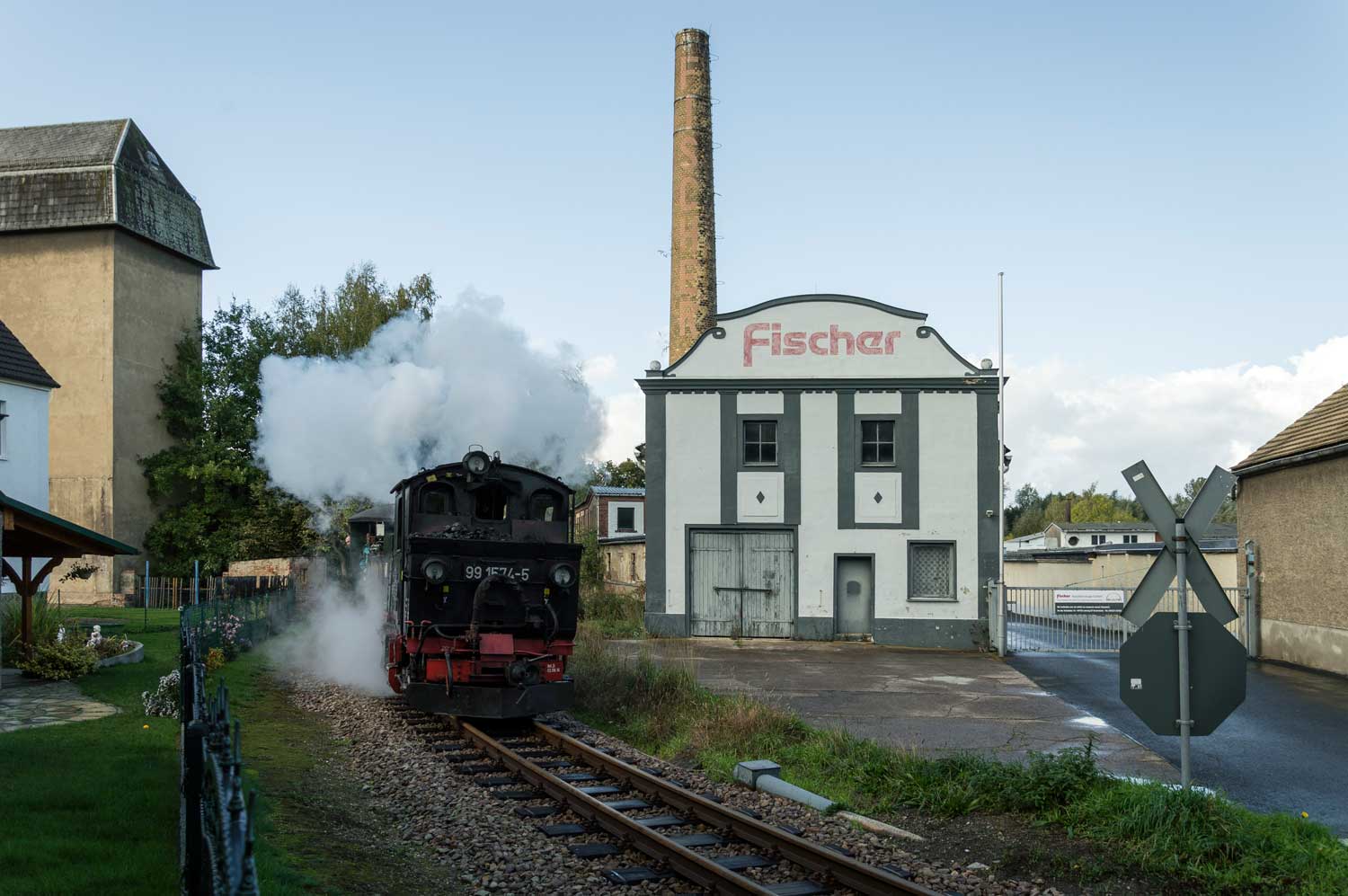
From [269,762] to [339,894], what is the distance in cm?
475

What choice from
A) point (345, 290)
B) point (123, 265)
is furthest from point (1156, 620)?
point (345, 290)

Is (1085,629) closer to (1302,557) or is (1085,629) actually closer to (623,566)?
(1302,557)

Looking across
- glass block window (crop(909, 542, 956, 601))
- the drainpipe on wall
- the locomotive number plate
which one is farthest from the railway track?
the drainpipe on wall

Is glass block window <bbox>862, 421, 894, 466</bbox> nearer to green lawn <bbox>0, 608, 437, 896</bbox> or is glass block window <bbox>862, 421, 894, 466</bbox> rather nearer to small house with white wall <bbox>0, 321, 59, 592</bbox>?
green lawn <bbox>0, 608, 437, 896</bbox>

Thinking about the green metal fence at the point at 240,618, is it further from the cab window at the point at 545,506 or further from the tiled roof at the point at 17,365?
the tiled roof at the point at 17,365

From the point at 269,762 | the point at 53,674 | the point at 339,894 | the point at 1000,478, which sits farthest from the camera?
the point at 1000,478

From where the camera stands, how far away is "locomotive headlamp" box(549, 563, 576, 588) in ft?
43.1

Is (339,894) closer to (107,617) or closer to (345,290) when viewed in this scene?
(107,617)

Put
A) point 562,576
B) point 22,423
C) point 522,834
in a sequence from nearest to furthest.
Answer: point 522,834 < point 562,576 < point 22,423

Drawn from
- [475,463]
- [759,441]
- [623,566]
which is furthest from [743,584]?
[475,463]

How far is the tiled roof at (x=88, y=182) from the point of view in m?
38.1

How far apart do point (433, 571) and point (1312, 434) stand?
15677 mm

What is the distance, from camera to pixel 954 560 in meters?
23.4

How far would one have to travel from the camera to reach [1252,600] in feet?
68.0
